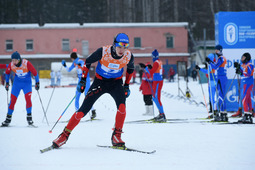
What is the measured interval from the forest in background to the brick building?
5209mm

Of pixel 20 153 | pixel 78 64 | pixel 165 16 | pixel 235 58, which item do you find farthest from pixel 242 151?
pixel 165 16

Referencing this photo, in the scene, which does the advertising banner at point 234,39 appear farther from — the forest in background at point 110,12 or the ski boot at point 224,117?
the forest in background at point 110,12

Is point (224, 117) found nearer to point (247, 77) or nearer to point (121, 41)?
point (247, 77)

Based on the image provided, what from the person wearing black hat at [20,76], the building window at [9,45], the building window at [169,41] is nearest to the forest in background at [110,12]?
the building window at [169,41]

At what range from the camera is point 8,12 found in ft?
173

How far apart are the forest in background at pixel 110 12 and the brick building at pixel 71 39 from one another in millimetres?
5209

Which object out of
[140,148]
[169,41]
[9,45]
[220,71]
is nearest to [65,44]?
[9,45]

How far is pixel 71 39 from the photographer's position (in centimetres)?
4128

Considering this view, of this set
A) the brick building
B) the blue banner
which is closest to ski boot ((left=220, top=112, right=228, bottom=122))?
the blue banner

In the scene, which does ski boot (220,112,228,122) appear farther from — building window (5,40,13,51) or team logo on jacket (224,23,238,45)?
building window (5,40,13,51)

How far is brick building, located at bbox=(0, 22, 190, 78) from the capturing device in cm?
4078

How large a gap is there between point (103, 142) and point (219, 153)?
6.39 ft

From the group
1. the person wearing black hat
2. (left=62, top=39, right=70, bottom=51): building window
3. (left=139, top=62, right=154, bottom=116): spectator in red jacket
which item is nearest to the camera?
the person wearing black hat

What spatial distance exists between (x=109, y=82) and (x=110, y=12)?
62.0 metres
